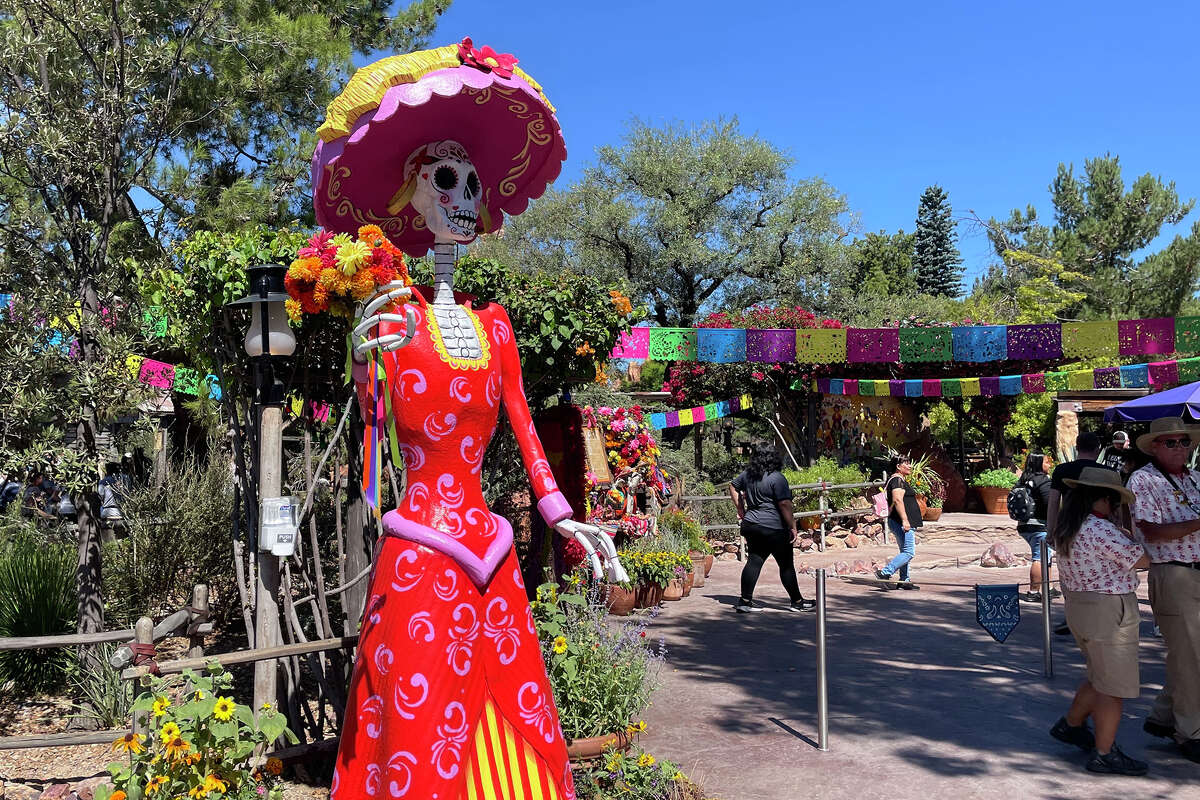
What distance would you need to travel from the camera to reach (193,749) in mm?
2906

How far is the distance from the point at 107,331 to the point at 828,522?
37.5 feet

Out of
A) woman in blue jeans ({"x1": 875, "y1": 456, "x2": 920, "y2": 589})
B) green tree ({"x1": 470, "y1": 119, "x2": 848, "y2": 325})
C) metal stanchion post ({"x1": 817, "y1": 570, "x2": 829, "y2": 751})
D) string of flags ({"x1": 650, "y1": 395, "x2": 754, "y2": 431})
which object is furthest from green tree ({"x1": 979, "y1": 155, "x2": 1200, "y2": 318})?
metal stanchion post ({"x1": 817, "y1": 570, "x2": 829, "y2": 751})

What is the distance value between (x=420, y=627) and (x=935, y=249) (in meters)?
41.6

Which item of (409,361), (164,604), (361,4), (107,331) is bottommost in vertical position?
(164,604)

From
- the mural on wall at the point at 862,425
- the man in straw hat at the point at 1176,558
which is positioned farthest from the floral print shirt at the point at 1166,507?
the mural on wall at the point at 862,425

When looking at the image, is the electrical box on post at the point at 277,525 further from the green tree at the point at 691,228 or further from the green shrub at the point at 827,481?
the green tree at the point at 691,228

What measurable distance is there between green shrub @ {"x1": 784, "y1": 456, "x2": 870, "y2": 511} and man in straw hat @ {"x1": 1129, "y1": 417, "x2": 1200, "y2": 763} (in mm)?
9274

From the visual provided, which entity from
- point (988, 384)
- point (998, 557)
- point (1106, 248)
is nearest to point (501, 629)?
point (998, 557)

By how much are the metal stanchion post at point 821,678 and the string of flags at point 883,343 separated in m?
5.11

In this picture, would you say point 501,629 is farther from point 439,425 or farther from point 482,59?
point 482,59

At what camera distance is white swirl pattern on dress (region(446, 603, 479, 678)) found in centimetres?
288

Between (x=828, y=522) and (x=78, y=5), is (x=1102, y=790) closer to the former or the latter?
(x=78, y=5)

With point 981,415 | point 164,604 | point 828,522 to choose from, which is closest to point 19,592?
point 164,604

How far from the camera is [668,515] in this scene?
11008mm
